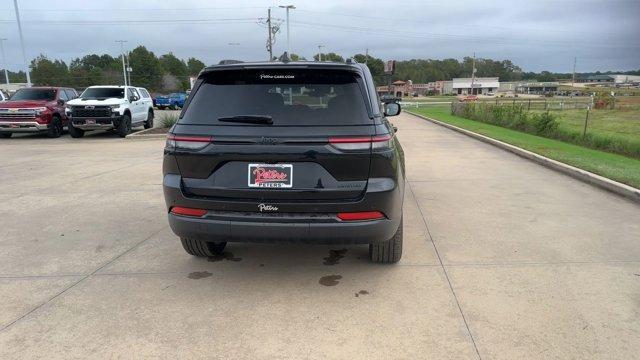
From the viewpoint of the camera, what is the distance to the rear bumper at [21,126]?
16266mm

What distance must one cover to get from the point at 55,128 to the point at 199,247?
15.3 m

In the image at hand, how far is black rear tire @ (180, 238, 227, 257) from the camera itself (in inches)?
175

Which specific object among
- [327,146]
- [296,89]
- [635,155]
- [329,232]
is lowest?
[635,155]

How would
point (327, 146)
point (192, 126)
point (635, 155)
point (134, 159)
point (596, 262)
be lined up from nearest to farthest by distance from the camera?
point (327, 146) < point (192, 126) < point (596, 262) < point (134, 159) < point (635, 155)

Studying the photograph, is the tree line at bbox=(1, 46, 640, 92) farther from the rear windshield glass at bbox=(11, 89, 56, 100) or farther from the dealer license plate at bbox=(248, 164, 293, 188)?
the dealer license plate at bbox=(248, 164, 293, 188)

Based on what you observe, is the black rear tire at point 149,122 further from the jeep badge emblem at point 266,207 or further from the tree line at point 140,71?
the tree line at point 140,71

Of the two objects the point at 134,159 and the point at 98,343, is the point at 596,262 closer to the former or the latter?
the point at 98,343

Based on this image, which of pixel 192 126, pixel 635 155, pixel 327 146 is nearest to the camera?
pixel 327 146

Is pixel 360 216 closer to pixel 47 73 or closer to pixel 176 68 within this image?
pixel 47 73

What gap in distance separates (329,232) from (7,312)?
8.29 feet

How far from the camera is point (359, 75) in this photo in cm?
378

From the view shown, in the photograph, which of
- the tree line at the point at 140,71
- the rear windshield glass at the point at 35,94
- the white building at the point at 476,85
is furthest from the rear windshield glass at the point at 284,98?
the white building at the point at 476,85

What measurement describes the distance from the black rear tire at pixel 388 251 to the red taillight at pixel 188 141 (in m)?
1.76

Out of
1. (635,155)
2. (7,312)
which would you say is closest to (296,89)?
(7,312)
